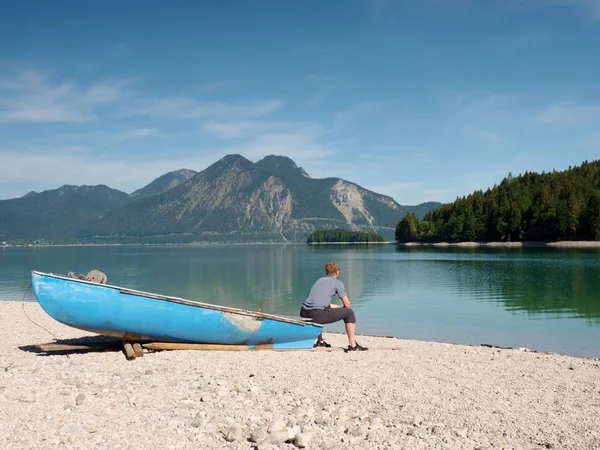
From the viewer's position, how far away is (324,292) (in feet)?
48.9

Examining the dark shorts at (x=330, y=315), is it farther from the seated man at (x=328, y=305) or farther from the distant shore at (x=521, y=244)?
the distant shore at (x=521, y=244)

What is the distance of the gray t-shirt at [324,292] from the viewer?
14.7 m

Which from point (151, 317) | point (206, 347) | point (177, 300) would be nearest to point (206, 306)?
point (177, 300)

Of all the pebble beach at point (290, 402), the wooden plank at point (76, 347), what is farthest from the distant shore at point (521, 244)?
the wooden plank at point (76, 347)

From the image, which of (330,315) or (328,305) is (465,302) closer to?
(328,305)

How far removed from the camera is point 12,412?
8.39m

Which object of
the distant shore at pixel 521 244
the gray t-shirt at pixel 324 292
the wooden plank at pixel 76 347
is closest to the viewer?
the wooden plank at pixel 76 347

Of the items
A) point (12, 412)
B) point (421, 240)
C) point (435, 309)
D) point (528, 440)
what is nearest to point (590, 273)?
point (435, 309)

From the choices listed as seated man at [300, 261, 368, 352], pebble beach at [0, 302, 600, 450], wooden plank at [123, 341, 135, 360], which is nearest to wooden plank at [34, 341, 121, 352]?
pebble beach at [0, 302, 600, 450]

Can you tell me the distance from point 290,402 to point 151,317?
17.7 feet

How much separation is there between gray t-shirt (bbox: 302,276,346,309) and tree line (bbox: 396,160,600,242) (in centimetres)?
12958

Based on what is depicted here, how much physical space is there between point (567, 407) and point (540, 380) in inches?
92.1

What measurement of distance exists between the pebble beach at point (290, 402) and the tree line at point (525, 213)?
430 feet

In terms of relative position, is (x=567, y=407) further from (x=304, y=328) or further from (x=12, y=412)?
(x=12, y=412)
